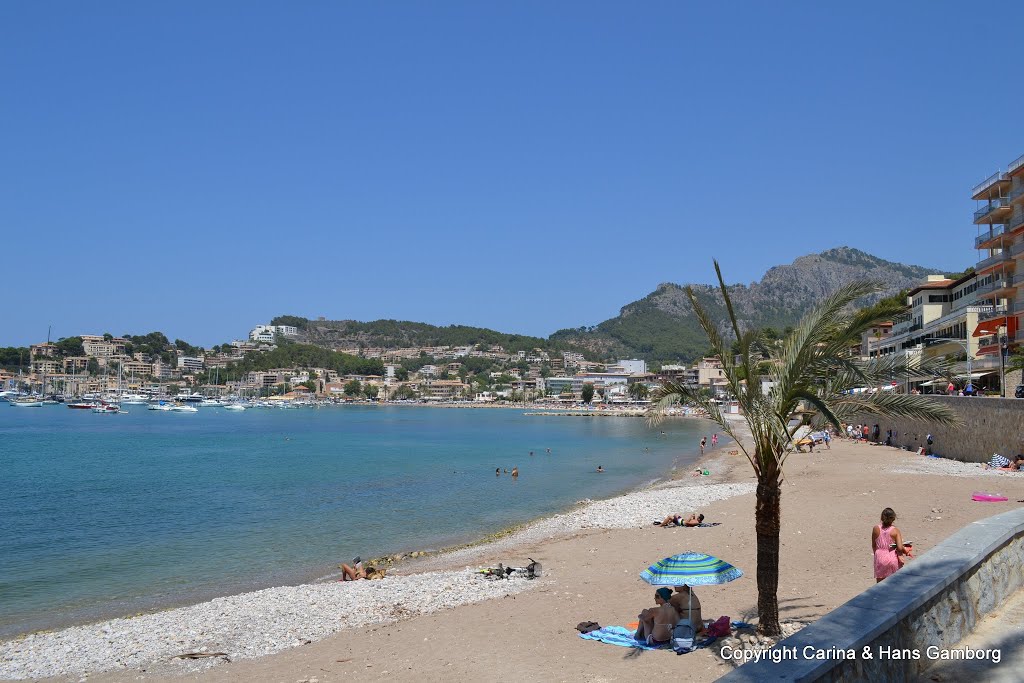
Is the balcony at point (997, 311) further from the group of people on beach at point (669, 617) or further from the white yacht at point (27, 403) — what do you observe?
the white yacht at point (27, 403)

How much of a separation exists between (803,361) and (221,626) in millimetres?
10635

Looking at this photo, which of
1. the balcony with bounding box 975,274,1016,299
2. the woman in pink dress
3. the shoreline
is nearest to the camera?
the woman in pink dress

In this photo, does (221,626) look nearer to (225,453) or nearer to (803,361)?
(803,361)

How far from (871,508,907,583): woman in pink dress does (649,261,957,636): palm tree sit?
1.29 m

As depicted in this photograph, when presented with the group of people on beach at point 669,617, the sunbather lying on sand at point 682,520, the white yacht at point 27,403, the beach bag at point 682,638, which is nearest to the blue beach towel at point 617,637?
the group of people on beach at point 669,617

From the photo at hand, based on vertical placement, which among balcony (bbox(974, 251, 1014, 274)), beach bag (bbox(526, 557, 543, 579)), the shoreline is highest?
balcony (bbox(974, 251, 1014, 274))

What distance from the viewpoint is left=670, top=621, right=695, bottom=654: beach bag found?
8867 mm

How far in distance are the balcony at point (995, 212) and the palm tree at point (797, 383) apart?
35524mm

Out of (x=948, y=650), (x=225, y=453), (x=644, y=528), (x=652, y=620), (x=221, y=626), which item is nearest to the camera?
(x=948, y=650)

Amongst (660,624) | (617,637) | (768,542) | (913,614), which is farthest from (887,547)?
(913,614)

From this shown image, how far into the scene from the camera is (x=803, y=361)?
791 cm

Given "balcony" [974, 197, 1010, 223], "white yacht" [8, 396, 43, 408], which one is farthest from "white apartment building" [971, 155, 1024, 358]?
"white yacht" [8, 396, 43, 408]

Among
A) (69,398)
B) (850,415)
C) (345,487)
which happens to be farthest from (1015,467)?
(69,398)

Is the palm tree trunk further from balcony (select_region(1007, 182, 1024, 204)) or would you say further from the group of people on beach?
balcony (select_region(1007, 182, 1024, 204))
